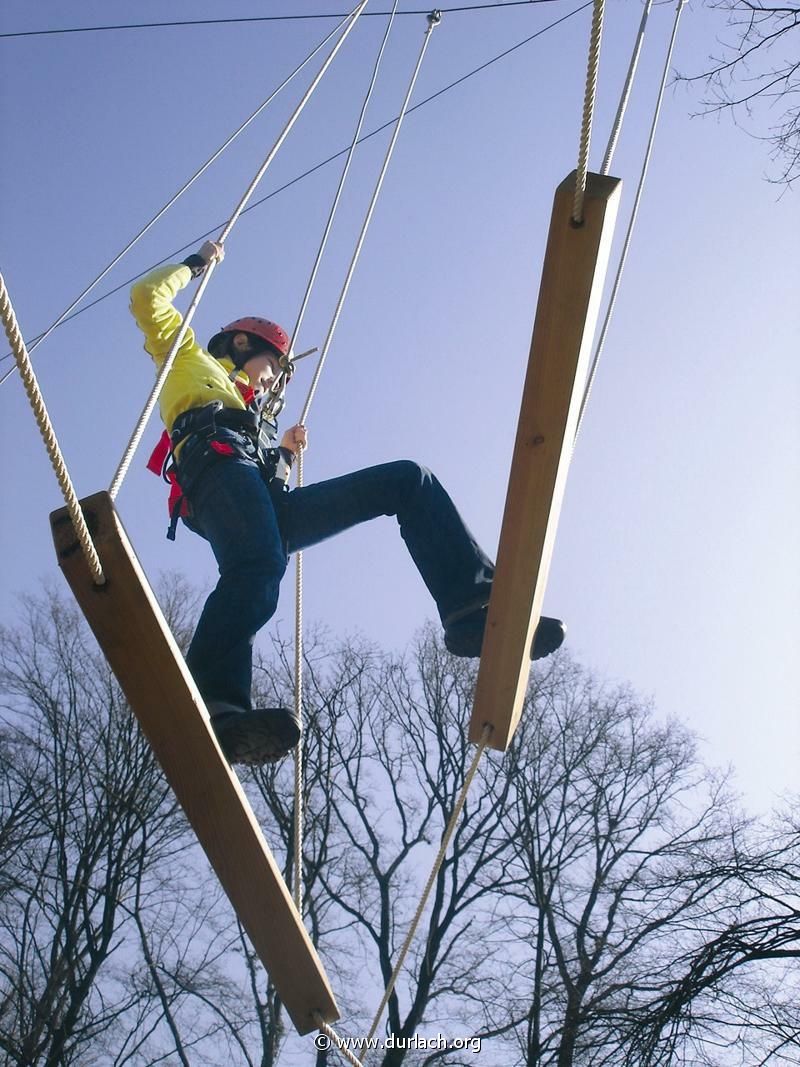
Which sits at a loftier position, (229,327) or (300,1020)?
(229,327)

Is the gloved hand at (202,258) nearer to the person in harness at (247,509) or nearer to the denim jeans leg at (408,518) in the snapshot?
the person in harness at (247,509)

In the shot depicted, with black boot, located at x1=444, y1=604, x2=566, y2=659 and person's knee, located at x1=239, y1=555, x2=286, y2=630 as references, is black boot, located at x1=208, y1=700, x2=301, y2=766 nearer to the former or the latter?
person's knee, located at x1=239, y1=555, x2=286, y2=630

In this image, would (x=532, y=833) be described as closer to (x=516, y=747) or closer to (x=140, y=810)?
(x=516, y=747)

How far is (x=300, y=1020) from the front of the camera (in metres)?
2.21

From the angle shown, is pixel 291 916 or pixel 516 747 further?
pixel 516 747

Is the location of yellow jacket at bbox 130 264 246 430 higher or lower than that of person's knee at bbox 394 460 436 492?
higher

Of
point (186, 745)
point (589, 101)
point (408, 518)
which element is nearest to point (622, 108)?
point (589, 101)

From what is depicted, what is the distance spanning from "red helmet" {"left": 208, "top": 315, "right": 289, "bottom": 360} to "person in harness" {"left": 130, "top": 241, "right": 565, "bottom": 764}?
0.35 meters

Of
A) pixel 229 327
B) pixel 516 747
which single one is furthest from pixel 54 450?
pixel 516 747

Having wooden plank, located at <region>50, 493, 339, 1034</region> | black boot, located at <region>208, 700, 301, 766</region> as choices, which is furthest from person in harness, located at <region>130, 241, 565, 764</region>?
wooden plank, located at <region>50, 493, 339, 1034</region>

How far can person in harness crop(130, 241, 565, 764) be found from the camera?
7.15ft

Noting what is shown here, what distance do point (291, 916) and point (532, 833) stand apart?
28.5ft

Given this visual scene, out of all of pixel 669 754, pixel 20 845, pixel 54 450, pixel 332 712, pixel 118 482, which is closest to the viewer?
pixel 54 450

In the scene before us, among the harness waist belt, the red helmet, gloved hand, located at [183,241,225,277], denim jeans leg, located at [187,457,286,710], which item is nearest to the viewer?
denim jeans leg, located at [187,457,286,710]
